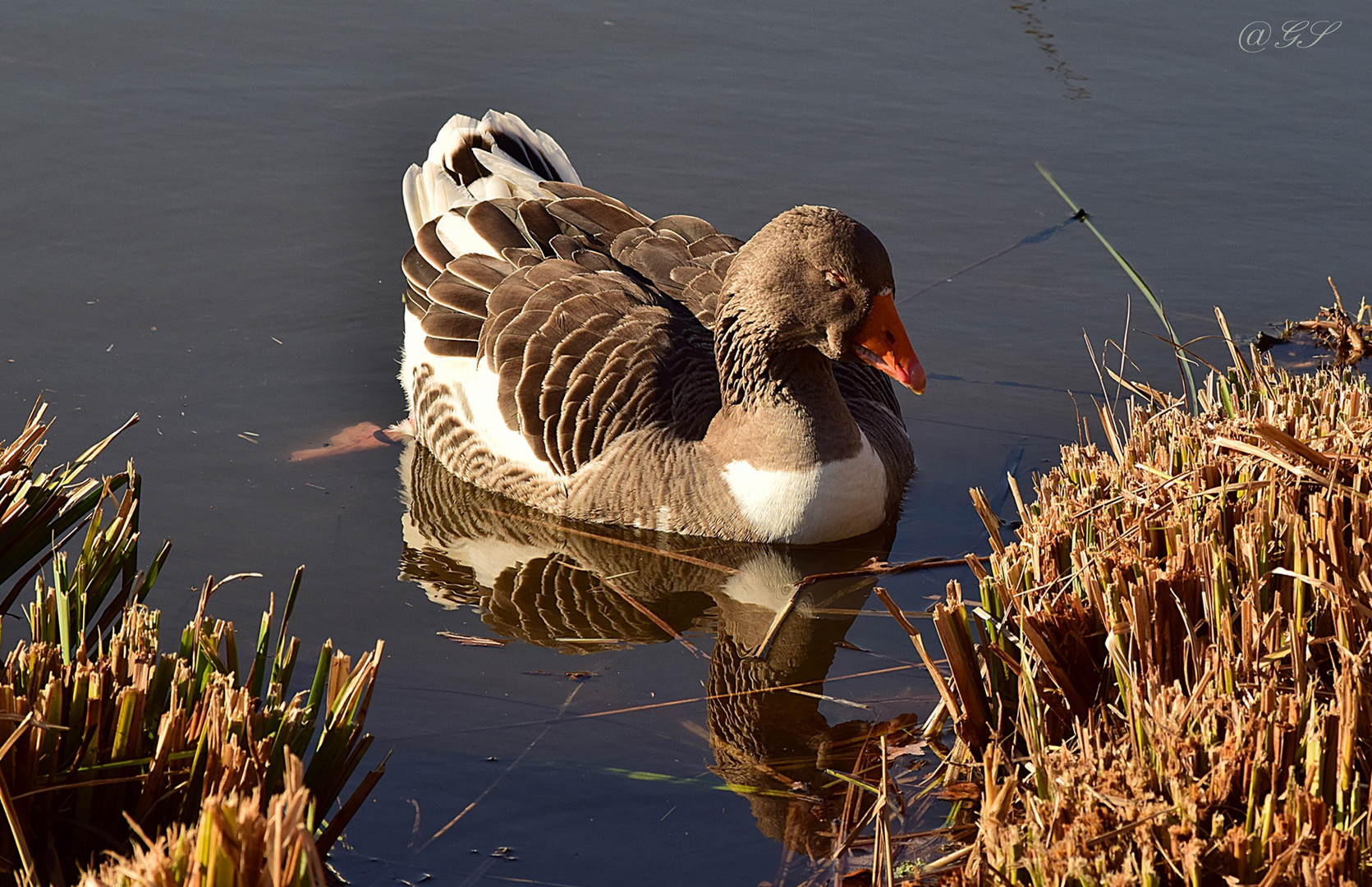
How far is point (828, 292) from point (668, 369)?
0.98m

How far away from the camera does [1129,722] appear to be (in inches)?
137

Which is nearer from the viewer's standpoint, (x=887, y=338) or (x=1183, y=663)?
(x=1183, y=663)

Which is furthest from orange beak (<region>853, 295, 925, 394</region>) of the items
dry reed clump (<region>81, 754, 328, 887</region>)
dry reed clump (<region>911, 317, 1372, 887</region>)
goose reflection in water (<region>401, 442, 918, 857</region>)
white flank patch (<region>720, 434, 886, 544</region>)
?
dry reed clump (<region>81, 754, 328, 887</region>)

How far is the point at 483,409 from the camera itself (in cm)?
681

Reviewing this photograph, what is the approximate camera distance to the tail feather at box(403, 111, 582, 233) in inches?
320

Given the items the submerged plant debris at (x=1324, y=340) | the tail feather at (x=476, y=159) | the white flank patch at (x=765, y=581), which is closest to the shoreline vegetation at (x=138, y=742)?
the white flank patch at (x=765, y=581)

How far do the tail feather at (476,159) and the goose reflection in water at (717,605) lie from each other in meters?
1.68

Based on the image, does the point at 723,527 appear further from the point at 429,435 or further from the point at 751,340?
the point at 429,435

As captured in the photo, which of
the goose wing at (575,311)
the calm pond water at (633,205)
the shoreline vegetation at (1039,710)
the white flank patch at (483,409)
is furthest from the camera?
the white flank patch at (483,409)

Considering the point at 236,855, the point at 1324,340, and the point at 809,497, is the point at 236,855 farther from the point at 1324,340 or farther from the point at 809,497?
the point at 1324,340

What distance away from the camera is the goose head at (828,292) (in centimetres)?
598

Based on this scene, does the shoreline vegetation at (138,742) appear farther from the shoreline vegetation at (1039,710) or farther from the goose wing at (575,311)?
the goose wing at (575,311)

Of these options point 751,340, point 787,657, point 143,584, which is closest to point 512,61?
point 751,340

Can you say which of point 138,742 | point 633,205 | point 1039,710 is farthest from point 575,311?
point 138,742
